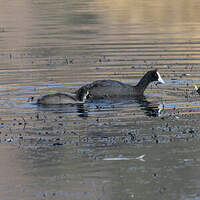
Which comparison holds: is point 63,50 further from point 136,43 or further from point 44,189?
point 44,189

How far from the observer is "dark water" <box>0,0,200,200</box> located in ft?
30.1

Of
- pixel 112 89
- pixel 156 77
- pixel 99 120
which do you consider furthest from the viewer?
pixel 156 77

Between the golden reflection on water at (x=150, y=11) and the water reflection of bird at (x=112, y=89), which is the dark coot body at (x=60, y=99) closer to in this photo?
Result: the water reflection of bird at (x=112, y=89)

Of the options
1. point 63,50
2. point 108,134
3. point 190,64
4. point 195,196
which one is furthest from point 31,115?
point 63,50

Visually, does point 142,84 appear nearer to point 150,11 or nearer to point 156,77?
point 156,77

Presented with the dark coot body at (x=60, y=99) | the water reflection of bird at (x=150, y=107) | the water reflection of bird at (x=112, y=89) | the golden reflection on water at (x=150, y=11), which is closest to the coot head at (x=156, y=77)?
the water reflection of bird at (x=112, y=89)

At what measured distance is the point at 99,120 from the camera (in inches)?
516

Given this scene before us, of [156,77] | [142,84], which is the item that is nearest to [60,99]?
[142,84]

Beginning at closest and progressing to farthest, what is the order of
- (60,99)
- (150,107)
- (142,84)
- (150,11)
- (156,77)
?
(150,107), (60,99), (142,84), (156,77), (150,11)

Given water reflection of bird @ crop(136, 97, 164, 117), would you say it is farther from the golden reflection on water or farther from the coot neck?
the golden reflection on water

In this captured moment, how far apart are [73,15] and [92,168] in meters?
25.9

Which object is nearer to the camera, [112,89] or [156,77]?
[112,89]

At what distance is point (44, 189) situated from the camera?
8953 millimetres

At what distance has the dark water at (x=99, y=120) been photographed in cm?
916
